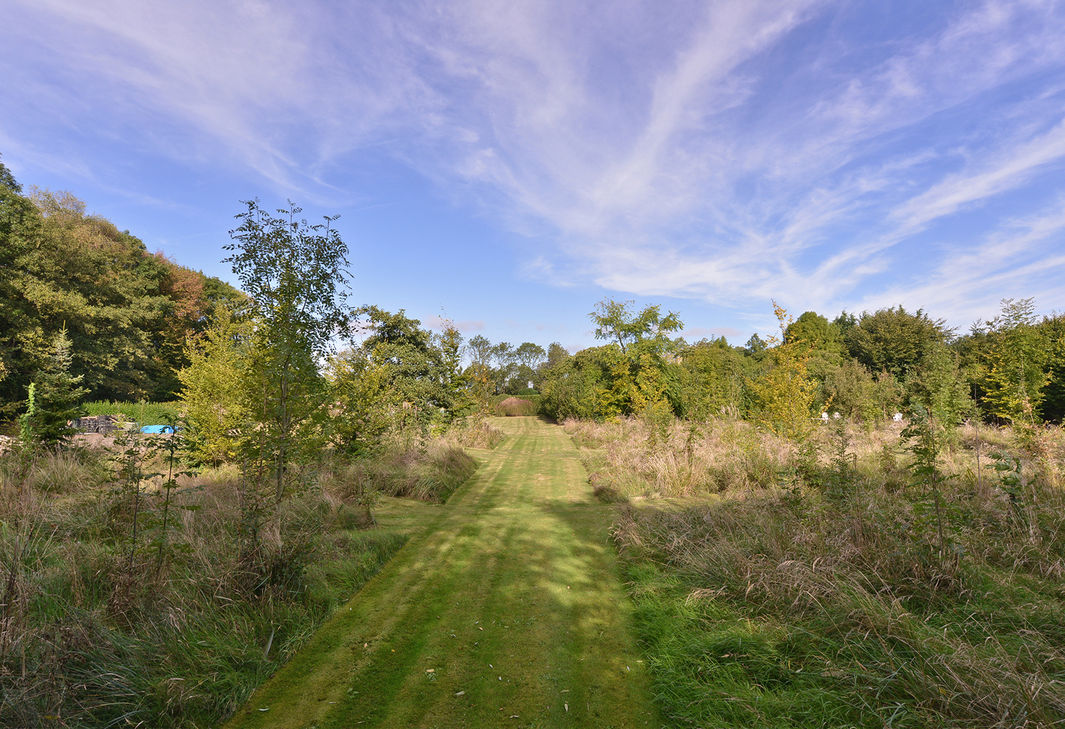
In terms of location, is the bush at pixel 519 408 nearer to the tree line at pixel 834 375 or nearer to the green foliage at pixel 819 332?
the tree line at pixel 834 375

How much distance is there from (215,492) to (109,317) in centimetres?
2754

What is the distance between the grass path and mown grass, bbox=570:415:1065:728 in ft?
1.36

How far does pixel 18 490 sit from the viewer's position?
5602 mm

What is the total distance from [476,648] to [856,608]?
10.2 ft

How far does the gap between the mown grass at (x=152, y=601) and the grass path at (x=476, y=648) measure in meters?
0.31

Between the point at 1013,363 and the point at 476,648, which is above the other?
the point at 1013,363

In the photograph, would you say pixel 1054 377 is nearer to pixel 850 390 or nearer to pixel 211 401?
pixel 850 390

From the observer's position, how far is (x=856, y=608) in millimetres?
3248

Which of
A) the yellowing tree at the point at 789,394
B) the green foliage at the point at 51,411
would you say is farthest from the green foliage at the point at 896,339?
the green foliage at the point at 51,411

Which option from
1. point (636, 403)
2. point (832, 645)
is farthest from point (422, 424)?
point (832, 645)

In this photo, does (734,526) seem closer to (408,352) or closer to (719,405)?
(408,352)

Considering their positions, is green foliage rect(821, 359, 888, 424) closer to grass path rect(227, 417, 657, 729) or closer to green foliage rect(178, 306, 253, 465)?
grass path rect(227, 417, 657, 729)

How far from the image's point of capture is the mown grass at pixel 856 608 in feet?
8.12

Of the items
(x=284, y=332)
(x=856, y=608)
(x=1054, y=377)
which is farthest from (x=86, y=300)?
(x=1054, y=377)
